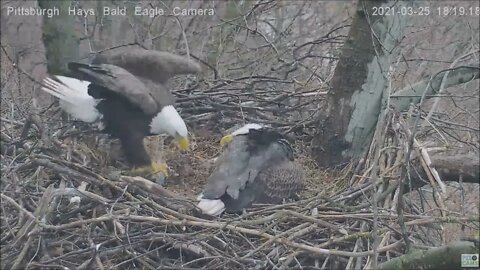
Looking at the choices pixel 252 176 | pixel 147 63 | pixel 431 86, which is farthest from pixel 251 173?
pixel 431 86

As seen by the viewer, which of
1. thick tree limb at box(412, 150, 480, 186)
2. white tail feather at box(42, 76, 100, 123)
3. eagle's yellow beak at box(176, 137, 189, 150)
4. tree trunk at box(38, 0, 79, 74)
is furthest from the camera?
tree trunk at box(38, 0, 79, 74)

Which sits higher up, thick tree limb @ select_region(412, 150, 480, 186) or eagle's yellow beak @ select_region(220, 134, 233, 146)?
thick tree limb @ select_region(412, 150, 480, 186)

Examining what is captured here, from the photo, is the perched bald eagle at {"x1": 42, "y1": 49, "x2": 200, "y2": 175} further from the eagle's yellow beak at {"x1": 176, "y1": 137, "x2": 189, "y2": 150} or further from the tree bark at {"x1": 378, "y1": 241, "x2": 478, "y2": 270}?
the tree bark at {"x1": 378, "y1": 241, "x2": 478, "y2": 270}

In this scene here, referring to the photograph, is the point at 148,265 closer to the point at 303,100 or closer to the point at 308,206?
the point at 308,206

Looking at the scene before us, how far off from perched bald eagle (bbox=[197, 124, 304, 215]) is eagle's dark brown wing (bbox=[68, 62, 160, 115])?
1.82 feet

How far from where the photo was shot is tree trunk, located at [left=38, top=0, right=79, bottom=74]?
17.4 ft

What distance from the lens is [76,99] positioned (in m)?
4.43

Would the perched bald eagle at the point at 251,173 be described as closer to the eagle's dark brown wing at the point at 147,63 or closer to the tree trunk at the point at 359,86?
the tree trunk at the point at 359,86

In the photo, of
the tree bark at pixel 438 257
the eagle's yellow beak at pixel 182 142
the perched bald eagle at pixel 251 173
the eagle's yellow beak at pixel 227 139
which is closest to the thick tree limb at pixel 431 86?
the perched bald eagle at pixel 251 173

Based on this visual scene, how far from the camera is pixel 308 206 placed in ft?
13.1

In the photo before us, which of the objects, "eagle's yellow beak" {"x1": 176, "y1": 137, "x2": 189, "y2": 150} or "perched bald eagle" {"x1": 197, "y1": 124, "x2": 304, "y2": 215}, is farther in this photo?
"eagle's yellow beak" {"x1": 176, "y1": 137, "x2": 189, "y2": 150}

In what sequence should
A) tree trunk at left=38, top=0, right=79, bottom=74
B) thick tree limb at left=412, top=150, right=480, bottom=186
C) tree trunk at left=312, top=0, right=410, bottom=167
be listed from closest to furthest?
1. thick tree limb at left=412, top=150, right=480, bottom=186
2. tree trunk at left=312, top=0, right=410, bottom=167
3. tree trunk at left=38, top=0, right=79, bottom=74

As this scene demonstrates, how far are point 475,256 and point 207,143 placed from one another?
2.75 meters

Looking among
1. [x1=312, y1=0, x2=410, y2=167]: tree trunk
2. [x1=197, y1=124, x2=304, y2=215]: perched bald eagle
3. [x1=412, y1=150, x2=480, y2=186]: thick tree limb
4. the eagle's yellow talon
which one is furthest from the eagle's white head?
[x1=412, y1=150, x2=480, y2=186]: thick tree limb
